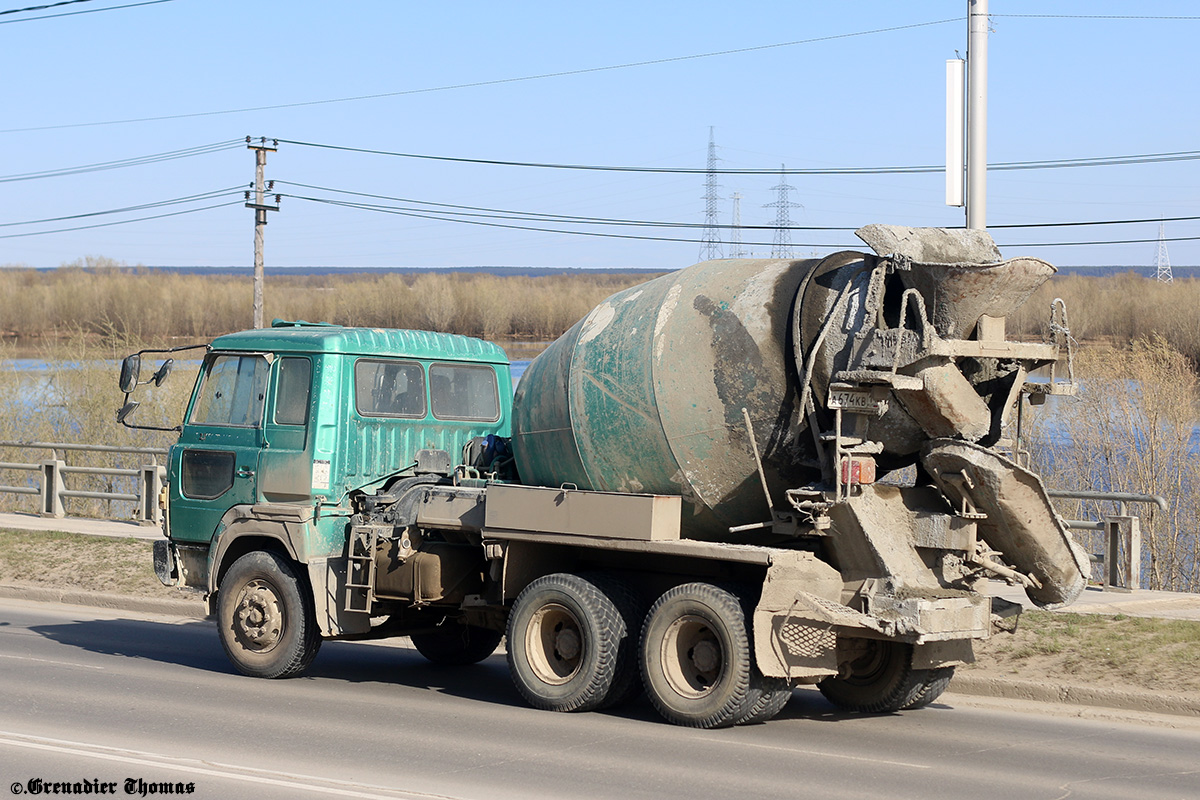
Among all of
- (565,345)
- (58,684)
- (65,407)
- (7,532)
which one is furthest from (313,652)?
(65,407)

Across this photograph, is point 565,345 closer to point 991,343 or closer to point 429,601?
point 429,601

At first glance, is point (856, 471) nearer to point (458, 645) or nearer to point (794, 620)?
point (794, 620)

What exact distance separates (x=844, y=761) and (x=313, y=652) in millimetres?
4489

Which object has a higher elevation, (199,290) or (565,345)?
(199,290)

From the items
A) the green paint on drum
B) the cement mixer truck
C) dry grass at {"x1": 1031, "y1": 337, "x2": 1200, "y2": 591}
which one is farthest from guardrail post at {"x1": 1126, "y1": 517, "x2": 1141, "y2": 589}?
dry grass at {"x1": 1031, "y1": 337, "x2": 1200, "y2": 591}

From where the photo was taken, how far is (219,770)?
711 cm

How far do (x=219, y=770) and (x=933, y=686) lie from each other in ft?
16.3

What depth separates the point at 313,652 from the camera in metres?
10.4

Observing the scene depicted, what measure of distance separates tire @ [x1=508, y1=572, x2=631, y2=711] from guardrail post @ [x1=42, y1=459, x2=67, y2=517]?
573 inches

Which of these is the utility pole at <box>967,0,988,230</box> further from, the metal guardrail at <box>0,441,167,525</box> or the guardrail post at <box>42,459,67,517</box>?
the guardrail post at <box>42,459,67,517</box>

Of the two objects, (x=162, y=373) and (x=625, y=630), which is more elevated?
(x=162, y=373)

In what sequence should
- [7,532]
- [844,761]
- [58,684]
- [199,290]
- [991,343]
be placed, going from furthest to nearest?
[199,290] < [7,532] < [58,684] < [991,343] < [844,761]

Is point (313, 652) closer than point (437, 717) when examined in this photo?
No

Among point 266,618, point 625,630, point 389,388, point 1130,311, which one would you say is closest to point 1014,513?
point 625,630
